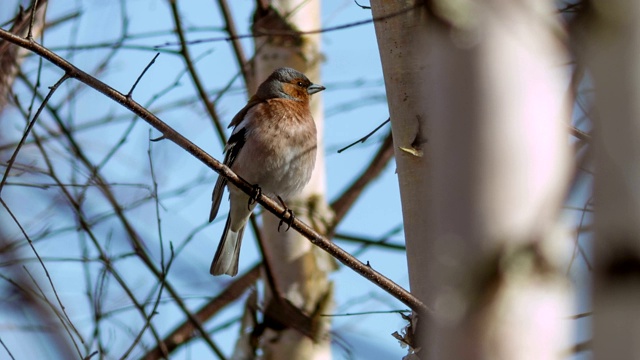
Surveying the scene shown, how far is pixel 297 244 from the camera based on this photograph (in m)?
6.09

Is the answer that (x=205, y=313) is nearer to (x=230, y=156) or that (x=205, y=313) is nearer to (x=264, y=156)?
(x=230, y=156)

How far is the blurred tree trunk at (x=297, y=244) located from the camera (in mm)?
5699

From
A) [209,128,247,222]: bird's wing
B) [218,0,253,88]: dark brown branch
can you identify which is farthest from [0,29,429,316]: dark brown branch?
[218,0,253,88]: dark brown branch

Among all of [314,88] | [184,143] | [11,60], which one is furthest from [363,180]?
[184,143]

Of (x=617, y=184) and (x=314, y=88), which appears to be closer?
(x=617, y=184)

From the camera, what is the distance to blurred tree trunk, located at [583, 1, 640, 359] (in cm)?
107

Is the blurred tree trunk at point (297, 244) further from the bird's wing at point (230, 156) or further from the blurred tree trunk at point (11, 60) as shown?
the blurred tree trunk at point (11, 60)

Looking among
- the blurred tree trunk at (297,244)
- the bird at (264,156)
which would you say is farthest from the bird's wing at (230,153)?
the blurred tree trunk at (297,244)

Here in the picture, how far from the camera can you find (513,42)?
1329 millimetres

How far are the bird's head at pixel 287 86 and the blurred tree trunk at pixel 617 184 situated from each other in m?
4.70

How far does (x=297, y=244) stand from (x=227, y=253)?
0.66 metres

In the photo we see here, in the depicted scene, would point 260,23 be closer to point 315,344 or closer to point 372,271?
point 315,344

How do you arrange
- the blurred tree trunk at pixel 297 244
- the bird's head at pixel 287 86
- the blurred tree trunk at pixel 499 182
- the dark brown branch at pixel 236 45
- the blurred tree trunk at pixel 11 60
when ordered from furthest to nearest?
the dark brown branch at pixel 236 45, the bird's head at pixel 287 86, the blurred tree trunk at pixel 297 244, the blurred tree trunk at pixel 11 60, the blurred tree trunk at pixel 499 182

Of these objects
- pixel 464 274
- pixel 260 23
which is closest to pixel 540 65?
pixel 464 274
